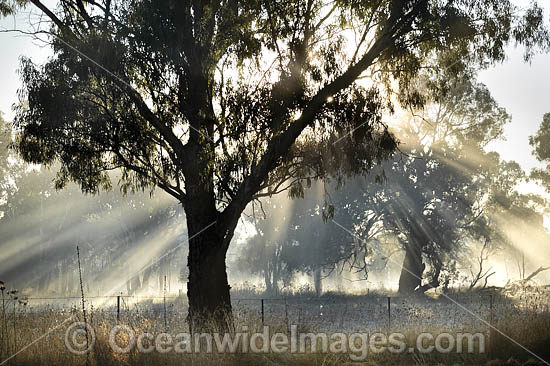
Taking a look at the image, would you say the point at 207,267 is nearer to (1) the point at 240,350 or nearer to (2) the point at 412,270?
(1) the point at 240,350

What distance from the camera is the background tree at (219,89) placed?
429 inches

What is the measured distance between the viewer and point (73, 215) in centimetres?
4756

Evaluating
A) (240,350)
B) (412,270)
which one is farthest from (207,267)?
(412,270)

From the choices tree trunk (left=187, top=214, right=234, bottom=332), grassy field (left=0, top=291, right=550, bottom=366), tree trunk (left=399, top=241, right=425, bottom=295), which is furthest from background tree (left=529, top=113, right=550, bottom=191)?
tree trunk (left=187, top=214, right=234, bottom=332)

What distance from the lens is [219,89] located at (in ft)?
39.5

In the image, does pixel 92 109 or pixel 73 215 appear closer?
pixel 92 109

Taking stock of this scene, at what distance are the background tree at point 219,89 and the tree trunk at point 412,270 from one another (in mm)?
21114

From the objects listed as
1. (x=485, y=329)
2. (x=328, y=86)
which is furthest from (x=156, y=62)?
(x=485, y=329)

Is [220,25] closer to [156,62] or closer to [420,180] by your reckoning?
[156,62]

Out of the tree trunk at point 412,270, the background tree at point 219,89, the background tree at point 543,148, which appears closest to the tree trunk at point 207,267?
the background tree at point 219,89

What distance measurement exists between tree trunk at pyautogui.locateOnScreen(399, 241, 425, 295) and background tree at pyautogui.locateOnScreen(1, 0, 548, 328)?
21.1m

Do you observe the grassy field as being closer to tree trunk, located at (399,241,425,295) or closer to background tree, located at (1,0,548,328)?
background tree, located at (1,0,548,328)

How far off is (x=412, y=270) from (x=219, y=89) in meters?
24.1

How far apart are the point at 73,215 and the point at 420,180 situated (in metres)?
30.7
